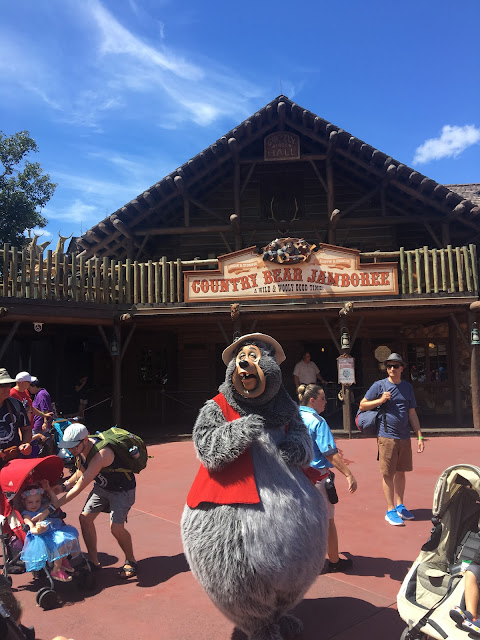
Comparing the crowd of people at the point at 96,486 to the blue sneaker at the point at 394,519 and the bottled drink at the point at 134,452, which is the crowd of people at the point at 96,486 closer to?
the blue sneaker at the point at 394,519

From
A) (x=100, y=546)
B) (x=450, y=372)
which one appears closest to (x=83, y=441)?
(x=100, y=546)

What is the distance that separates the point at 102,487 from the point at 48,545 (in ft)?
1.90

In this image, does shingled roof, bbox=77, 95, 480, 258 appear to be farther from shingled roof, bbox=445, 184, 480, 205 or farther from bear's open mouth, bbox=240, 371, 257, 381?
bear's open mouth, bbox=240, 371, 257, 381

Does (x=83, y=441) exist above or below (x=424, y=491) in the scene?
above

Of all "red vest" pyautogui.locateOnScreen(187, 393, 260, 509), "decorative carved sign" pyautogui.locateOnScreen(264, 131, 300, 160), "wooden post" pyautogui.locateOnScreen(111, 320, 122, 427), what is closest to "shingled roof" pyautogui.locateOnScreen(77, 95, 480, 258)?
"decorative carved sign" pyautogui.locateOnScreen(264, 131, 300, 160)

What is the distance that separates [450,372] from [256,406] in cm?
1176

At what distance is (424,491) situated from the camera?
20.5 ft

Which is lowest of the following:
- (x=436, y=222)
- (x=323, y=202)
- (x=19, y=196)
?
(x=436, y=222)

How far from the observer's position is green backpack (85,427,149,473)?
395 cm

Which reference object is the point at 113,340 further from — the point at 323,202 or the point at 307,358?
the point at 323,202

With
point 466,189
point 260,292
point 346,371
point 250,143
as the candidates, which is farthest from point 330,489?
point 466,189

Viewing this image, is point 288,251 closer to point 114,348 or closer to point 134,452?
point 114,348

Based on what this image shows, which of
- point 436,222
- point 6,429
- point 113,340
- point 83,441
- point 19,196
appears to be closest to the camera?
point 83,441

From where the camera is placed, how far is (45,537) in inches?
147
